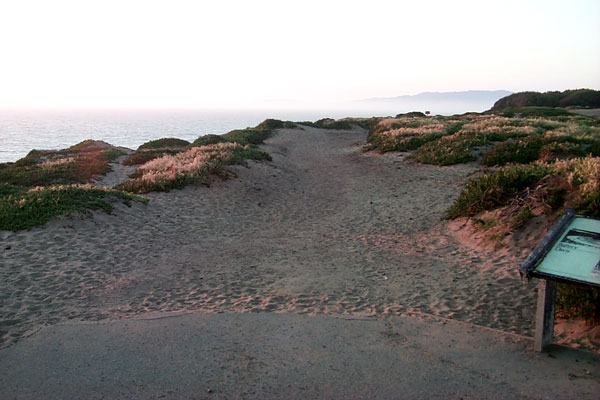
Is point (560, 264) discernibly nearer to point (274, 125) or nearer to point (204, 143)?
point (204, 143)

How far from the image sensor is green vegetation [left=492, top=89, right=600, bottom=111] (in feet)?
182

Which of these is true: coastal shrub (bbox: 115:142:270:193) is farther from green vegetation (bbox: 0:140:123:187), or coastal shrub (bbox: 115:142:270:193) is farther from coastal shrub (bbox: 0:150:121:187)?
green vegetation (bbox: 0:140:123:187)

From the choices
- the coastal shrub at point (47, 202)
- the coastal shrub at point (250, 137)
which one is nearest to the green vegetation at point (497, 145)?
the coastal shrub at point (250, 137)

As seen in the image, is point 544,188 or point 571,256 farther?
point 544,188

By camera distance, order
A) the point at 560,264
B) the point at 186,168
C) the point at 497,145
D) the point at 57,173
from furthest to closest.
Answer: the point at 57,173 → the point at 497,145 → the point at 186,168 → the point at 560,264

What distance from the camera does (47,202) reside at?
1108 centimetres

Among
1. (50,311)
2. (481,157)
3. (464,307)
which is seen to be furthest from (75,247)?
(481,157)

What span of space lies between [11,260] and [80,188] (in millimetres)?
4664

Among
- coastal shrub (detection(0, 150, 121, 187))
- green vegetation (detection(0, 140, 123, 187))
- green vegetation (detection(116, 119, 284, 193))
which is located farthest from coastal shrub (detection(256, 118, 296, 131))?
coastal shrub (detection(0, 150, 121, 187))

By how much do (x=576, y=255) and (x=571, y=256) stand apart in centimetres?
6

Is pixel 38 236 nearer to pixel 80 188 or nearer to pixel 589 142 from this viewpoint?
pixel 80 188

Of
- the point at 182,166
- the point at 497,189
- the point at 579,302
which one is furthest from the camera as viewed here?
the point at 182,166

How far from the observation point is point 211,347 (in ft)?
17.1

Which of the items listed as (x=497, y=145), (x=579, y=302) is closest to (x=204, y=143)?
(x=497, y=145)
